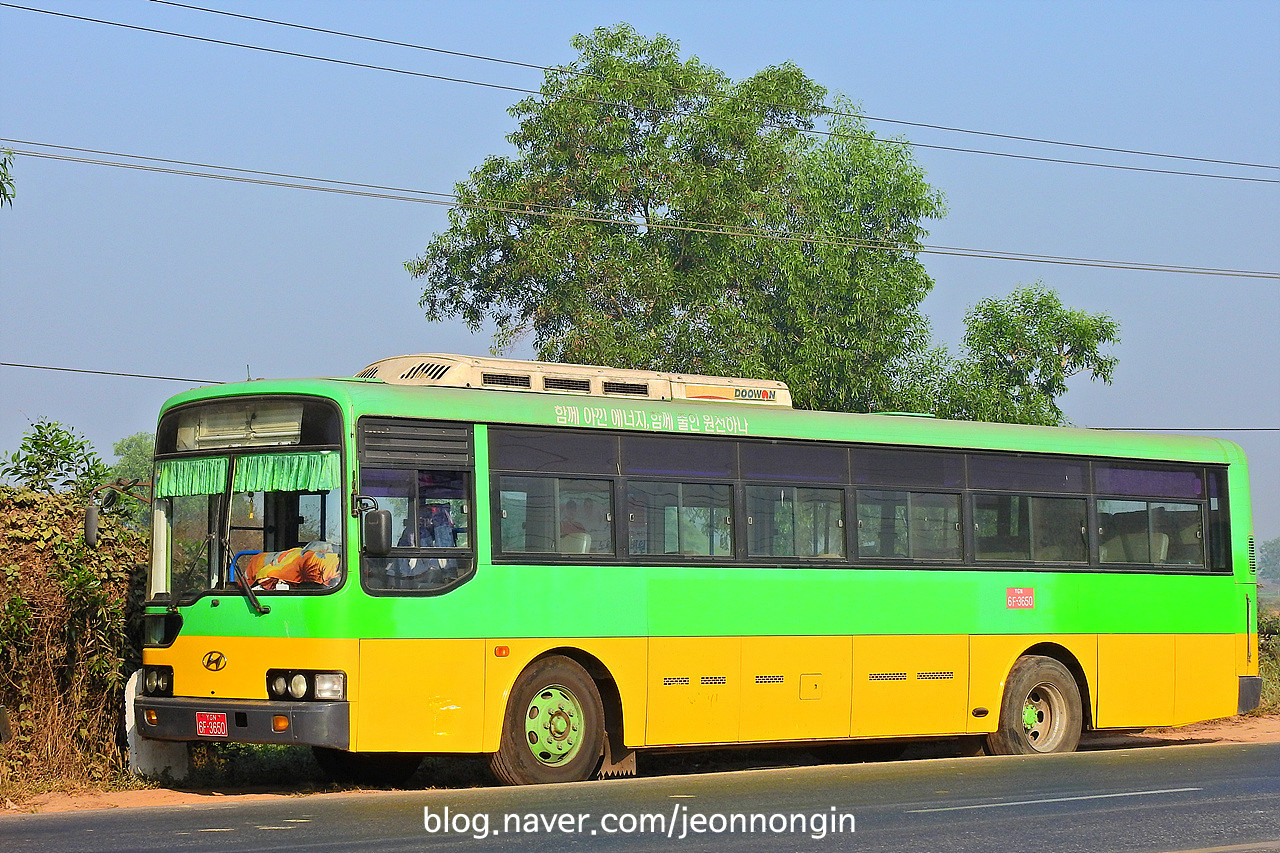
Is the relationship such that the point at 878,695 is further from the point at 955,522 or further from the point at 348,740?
the point at 348,740

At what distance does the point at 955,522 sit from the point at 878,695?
1958 millimetres

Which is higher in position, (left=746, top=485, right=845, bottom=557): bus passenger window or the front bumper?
(left=746, top=485, right=845, bottom=557): bus passenger window

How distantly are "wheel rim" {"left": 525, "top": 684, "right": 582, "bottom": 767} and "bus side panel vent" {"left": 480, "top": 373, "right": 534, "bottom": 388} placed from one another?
2.61 m

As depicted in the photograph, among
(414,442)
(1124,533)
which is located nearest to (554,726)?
(414,442)

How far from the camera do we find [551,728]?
13828mm

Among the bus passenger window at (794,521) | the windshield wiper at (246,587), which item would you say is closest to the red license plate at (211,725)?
the windshield wiper at (246,587)

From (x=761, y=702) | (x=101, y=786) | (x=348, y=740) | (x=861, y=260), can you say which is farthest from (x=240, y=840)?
(x=861, y=260)

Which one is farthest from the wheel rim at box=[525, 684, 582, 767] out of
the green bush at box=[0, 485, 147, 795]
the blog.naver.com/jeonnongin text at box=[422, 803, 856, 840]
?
the green bush at box=[0, 485, 147, 795]

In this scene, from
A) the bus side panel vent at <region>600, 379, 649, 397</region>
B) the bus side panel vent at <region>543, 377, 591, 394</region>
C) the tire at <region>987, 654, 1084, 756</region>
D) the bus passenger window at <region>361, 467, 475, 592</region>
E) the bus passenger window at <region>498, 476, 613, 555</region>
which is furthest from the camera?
the tire at <region>987, 654, 1084, 756</region>

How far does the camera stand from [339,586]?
12594 millimetres

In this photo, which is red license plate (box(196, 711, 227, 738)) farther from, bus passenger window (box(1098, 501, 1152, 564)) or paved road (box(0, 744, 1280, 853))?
bus passenger window (box(1098, 501, 1152, 564))

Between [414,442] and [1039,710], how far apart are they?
7812 mm

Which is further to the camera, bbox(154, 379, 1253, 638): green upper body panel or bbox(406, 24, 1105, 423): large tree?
bbox(406, 24, 1105, 423): large tree

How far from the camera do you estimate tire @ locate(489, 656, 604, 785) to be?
13.5m
